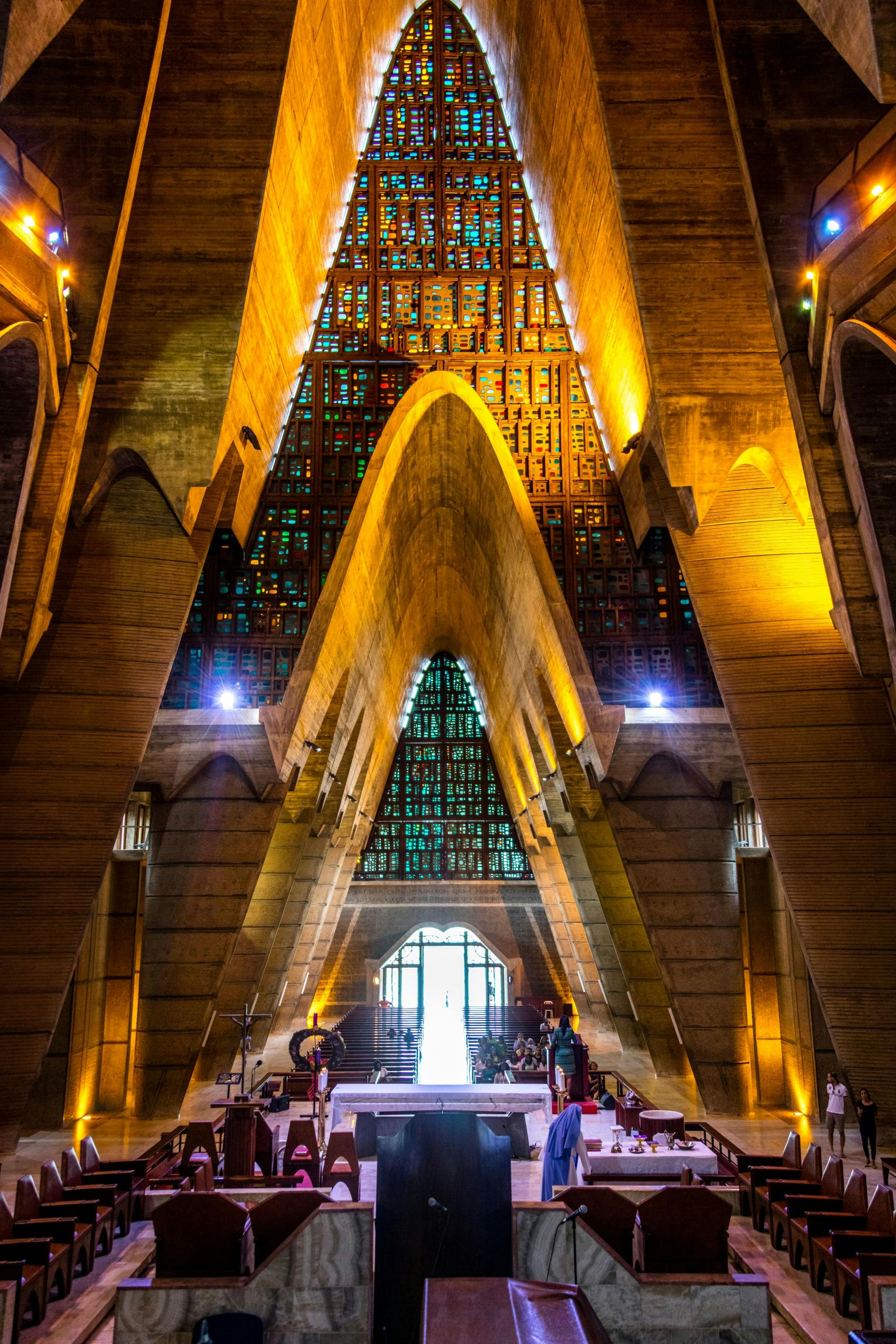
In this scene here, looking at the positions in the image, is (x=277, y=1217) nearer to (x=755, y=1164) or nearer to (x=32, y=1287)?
(x=32, y=1287)

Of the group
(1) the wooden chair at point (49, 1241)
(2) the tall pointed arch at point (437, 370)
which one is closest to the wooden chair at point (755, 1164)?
(1) the wooden chair at point (49, 1241)

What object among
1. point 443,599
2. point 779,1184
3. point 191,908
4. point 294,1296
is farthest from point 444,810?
point 294,1296

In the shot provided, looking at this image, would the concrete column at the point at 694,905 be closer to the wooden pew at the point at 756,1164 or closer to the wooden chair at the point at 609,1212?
the wooden pew at the point at 756,1164

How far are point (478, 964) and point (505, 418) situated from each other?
19729mm

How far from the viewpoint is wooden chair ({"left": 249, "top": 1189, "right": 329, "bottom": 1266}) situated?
15.7 feet

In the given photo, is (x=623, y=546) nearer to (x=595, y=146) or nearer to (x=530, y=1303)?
(x=595, y=146)

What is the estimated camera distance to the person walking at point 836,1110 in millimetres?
11312

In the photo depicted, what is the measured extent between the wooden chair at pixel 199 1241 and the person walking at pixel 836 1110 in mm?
8692

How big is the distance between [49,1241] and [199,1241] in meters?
2.69

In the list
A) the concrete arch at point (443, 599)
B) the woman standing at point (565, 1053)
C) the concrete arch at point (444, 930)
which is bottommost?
the woman standing at point (565, 1053)

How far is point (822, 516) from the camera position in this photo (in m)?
10.9

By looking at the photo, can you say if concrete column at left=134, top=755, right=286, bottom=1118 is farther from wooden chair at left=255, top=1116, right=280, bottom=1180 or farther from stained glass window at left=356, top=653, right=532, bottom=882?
stained glass window at left=356, top=653, right=532, bottom=882

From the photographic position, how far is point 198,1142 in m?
9.79

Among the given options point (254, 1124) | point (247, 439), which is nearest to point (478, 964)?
point (247, 439)
